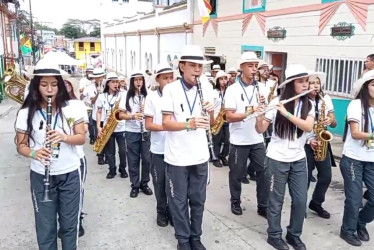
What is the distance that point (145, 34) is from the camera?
83.7 ft

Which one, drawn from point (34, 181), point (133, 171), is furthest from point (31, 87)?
point (133, 171)

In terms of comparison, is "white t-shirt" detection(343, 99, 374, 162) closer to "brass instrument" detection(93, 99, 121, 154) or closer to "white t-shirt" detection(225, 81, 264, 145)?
"white t-shirt" detection(225, 81, 264, 145)

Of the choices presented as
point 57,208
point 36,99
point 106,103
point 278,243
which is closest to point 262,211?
point 278,243

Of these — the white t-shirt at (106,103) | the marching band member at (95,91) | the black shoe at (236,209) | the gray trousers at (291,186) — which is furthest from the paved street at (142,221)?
the marching band member at (95,91)

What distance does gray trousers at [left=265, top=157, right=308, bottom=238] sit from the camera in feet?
13.1

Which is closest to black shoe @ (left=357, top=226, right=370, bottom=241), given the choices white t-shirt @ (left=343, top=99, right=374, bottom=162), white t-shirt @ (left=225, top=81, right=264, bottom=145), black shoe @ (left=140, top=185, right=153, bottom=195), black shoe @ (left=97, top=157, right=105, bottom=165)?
white t-shirt @ (left=343, top=99, right=374, bottom=162)

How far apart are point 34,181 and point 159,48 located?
64.8 feet

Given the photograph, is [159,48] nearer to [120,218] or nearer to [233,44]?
[233,44]

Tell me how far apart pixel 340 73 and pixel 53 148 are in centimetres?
818

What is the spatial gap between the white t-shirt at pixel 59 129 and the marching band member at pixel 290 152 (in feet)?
6.25

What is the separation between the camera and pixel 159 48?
22484 mm

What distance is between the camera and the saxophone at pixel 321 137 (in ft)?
15.0

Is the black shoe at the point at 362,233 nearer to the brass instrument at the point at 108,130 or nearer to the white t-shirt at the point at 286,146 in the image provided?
the white t-shirt at the point at 286,146

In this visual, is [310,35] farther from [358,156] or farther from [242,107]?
[358,156]
